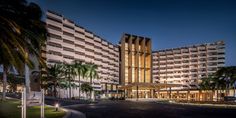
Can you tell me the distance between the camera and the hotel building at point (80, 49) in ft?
447

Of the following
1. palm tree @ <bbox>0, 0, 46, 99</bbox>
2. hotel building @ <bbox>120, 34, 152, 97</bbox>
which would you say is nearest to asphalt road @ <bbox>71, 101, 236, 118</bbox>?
palm tree @ <bbox>0, 0, 46, 99</bbox>

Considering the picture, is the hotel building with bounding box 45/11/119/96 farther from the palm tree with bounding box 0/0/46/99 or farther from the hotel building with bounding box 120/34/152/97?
the palm tree with bounding box 0/0/46/99

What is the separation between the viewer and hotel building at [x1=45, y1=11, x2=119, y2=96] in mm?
136250

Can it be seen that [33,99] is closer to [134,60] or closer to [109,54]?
[134,60]

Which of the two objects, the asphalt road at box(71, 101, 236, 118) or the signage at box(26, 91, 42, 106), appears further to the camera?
the asphalt road at box(71, 101, 236, 118)

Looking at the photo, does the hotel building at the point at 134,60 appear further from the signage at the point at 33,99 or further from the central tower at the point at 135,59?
the signage at the point at 33,99

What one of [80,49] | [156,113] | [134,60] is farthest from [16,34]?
[134,60]

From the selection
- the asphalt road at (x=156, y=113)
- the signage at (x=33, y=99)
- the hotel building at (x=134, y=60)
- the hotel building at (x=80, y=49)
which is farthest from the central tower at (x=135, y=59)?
the signage at (x=33, y=99)

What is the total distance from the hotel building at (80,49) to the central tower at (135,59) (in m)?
8.65

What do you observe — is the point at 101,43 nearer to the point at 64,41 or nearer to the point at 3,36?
the point at 64,41

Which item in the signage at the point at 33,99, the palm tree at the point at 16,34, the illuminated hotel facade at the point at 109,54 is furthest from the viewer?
the illuminated hotel facade at the point at 109,54

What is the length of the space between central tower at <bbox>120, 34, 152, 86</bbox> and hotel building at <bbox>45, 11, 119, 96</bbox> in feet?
28.4

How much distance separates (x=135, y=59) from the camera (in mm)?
185750

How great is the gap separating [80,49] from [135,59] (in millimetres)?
40082
